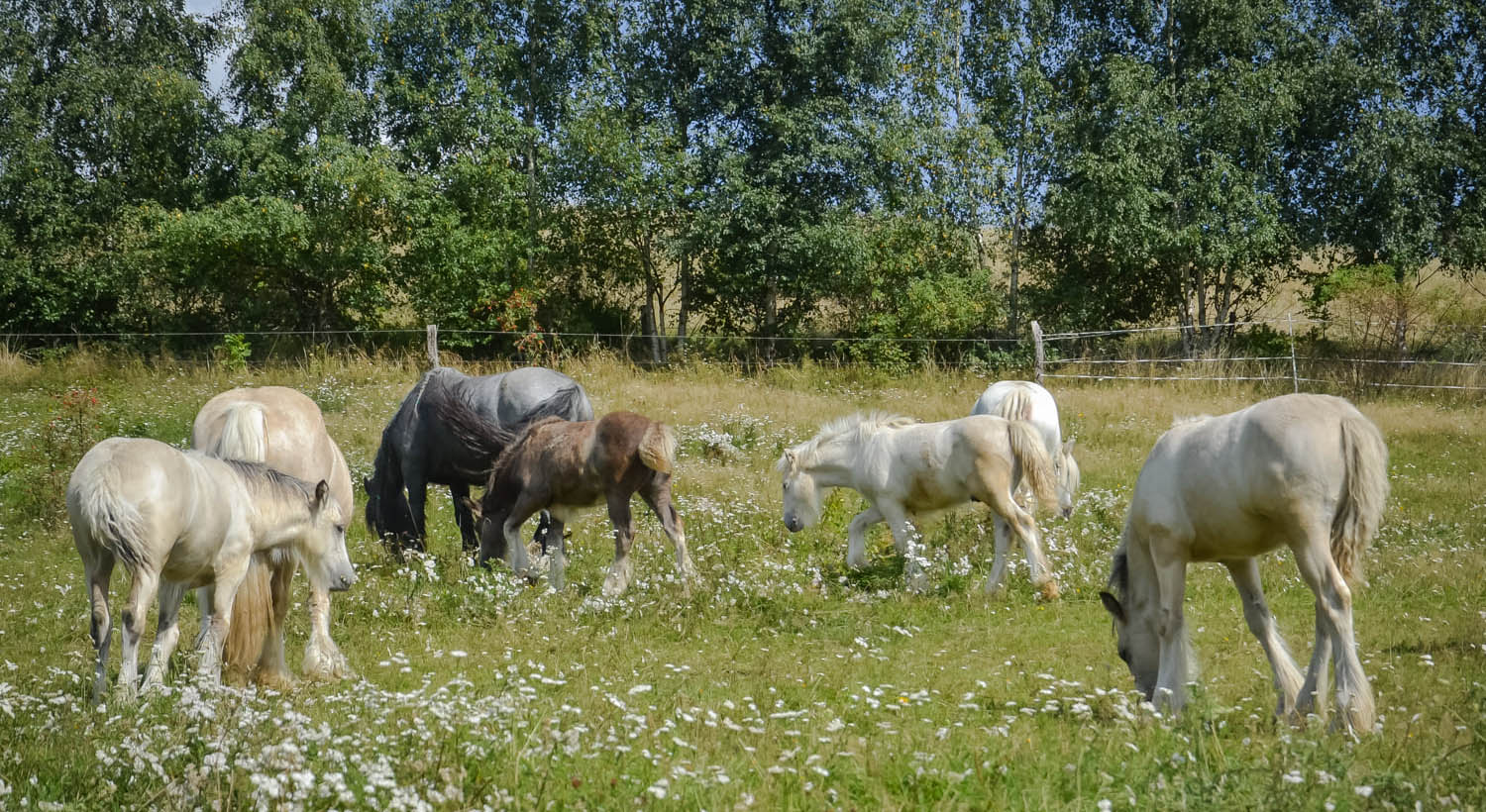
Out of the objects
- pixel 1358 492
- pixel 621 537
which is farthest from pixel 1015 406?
pixel 1358 492

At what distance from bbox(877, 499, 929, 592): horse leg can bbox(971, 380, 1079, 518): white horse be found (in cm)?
190

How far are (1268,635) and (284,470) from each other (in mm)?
6031

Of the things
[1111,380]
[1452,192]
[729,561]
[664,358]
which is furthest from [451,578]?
[1452,192]

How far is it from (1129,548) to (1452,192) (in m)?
25.5

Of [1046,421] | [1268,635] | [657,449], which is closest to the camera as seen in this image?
[1268,635]

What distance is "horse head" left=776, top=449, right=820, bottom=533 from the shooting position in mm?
10508

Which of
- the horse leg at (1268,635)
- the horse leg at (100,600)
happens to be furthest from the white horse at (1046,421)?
the horse leg at (100,600)

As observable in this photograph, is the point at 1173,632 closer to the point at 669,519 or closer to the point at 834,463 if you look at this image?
the point at 669,519

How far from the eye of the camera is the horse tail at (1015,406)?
11945 mm

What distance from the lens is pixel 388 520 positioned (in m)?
10.6

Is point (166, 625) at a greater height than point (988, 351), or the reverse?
point (988, 351)

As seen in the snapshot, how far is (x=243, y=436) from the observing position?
23.9 feet

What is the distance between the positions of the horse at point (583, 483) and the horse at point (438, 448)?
0.82 meters

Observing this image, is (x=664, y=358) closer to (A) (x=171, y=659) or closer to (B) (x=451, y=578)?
(B) (x=451, y=578)
